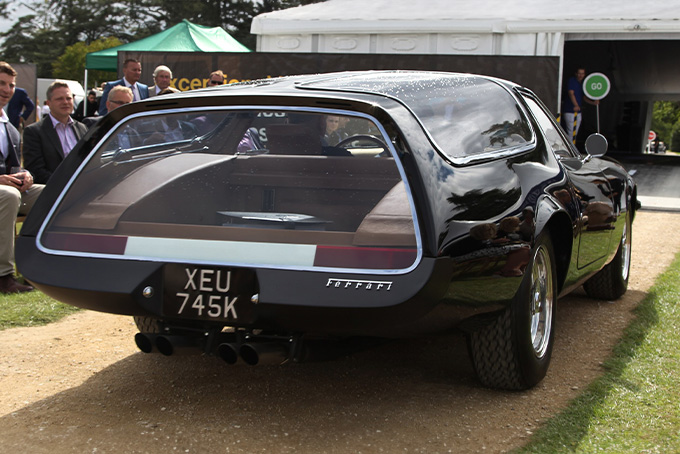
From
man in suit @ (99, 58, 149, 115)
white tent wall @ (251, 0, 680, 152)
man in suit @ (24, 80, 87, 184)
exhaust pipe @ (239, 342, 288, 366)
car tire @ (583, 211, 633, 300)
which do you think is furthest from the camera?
white tent wall @ (251, 0, 680, 152)

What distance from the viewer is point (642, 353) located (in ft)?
15.0

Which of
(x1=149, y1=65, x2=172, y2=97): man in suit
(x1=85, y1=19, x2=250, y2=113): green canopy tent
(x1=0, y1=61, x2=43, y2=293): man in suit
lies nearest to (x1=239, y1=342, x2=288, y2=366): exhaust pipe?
(x1=0, y1=61, x2=43, y2=293): man in suit

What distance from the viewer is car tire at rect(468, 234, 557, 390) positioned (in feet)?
11.9

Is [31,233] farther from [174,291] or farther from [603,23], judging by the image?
[603,23]

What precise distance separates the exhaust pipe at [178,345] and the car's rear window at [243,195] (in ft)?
1.23

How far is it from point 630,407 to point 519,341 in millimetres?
579

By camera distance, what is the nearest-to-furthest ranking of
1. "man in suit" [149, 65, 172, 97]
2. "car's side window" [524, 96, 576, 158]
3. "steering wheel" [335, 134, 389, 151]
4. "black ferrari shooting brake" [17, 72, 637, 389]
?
"black ferrari shooting brake" [17, 72, 637, 389], "steering wheel" [335, 134, 389, 151], "car's side window" [524, 96, 576, 158], "man in suit" [149, 65, 172, 97]

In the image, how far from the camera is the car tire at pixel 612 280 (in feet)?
19.3

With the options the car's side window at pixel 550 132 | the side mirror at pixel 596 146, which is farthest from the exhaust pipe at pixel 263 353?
the side mirror at pixel 596 146

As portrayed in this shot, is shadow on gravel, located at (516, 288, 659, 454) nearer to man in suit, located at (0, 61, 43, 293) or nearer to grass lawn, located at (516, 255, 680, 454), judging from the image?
grass lawn, located at (516, 255, 680, 454)

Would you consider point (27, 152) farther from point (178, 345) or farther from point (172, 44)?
point (172, 44)

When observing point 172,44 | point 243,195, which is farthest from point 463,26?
point 243,195

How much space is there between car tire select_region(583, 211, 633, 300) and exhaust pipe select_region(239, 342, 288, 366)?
3.25 metres

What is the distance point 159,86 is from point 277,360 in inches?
287
